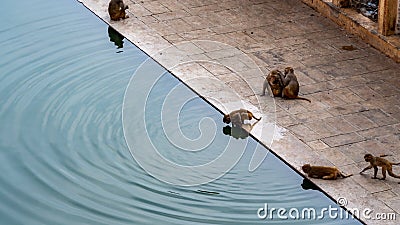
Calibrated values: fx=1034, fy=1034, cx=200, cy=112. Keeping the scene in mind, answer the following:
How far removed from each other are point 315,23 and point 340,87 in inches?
107

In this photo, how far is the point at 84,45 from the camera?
1642 cm

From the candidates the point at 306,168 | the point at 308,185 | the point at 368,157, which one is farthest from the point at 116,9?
the point at 368,157

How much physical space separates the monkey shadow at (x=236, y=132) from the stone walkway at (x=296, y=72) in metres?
0.18

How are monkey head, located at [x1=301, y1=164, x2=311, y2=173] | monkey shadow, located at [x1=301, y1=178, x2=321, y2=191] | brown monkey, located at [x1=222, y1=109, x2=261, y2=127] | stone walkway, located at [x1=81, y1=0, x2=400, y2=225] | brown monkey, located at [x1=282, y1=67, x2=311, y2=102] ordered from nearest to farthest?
monkey shadow, located at [x1=301, y1=178, x2=321, y2=191], monkey head, located at [x1=301, y1=164, x2=311, y2=173], stone walkway, located at [x1=81, y1=0, x2=400, y2=225], brown monkey, located at [x1=222, y1=109, x2=261, y2=127], brown monkey, located at [x1=282, y1=67, x2=311, y2=102]

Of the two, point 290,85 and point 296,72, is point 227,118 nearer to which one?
point 290,85

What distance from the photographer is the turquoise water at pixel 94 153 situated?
467 inches

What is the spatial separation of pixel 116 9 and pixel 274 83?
13.1 feet

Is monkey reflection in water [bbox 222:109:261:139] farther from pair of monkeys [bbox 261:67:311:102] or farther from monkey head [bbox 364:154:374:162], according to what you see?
monkey head [bbox 364:154:374:162]

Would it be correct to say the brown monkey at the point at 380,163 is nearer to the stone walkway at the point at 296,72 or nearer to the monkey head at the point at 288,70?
the stone walkway at the point at 296,72

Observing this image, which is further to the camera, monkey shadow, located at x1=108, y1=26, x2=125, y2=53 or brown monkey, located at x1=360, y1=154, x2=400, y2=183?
monkey shadow, located at x1=108, y1=26, x2=125, y2=53

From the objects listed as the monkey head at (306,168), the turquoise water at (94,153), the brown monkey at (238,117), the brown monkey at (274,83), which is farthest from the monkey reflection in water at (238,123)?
the monkey head at (306,168)

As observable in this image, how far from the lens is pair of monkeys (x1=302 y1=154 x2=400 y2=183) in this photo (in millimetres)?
12062

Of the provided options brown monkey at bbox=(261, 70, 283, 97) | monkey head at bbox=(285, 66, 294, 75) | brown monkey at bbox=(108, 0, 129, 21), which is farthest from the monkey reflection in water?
brown monkey at bbox=(108, 0, 129, 21)

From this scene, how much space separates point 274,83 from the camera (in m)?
14.2
